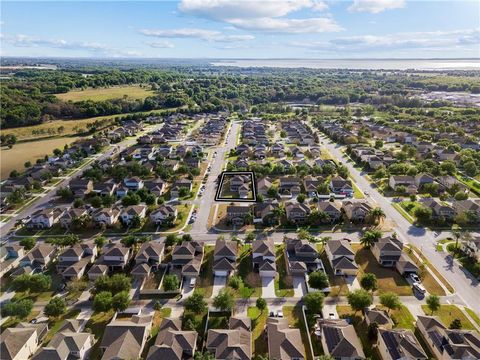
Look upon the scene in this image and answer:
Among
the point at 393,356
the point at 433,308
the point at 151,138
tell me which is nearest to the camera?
the point at 393,356

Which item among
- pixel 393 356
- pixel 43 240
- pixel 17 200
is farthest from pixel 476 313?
pixel 17 200

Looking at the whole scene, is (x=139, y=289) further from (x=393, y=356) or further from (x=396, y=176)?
(x=396, y=176)

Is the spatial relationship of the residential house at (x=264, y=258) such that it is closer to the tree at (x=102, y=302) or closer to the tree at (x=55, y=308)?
the tree at (x=102, y=302)

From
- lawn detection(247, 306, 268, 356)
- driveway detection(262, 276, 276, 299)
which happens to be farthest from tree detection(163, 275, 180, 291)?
driveway detection(262, 276, 276, 299)

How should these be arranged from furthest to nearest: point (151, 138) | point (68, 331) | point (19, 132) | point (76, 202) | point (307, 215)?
point (19, 132) → point (151, 138) → point (76, 202) → point (307, 215) → point (68, 331)

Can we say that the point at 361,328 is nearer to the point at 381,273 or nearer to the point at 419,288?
the point at 419,288

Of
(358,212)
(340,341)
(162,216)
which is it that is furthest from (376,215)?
(162,216)

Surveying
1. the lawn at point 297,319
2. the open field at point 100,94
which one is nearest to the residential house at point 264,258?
the lawn at point 297,319

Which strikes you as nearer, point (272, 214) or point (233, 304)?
point (233, 304)
